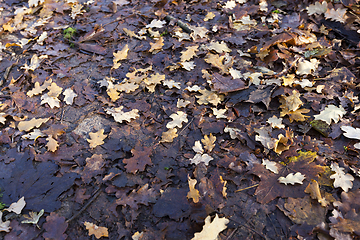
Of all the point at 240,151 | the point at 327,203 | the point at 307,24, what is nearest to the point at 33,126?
the point at 240,151

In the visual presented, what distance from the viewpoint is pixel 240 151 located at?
8.79 feet

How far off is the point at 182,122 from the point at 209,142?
48cm

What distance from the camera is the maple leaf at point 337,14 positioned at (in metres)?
4.06

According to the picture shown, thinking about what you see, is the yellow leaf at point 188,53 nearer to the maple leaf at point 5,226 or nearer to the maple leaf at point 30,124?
the maple leaf at point 30,124

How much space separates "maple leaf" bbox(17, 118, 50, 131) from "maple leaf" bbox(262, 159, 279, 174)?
2802 mm

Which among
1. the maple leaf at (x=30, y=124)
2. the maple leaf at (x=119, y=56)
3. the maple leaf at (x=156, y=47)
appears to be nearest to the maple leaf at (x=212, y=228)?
the maple leaf at (x=30, y=124)

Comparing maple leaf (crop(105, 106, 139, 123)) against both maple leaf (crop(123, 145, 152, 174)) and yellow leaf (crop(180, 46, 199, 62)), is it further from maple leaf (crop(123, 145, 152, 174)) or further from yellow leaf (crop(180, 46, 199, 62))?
yellow leaf (crop(180, 46, 199, 62))

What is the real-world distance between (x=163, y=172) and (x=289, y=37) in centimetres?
294

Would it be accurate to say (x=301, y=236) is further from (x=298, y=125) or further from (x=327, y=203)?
(x=298, y=125)

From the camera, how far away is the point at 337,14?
4090 mm

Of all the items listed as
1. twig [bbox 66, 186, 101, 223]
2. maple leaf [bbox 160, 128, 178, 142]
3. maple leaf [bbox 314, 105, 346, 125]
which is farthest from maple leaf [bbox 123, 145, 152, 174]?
maple leaf [bbox 314, 105, 346, 125]

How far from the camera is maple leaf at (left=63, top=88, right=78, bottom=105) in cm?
330

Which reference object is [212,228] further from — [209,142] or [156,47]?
[156,47]

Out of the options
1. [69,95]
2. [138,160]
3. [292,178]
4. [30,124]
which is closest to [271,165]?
[292,178]
